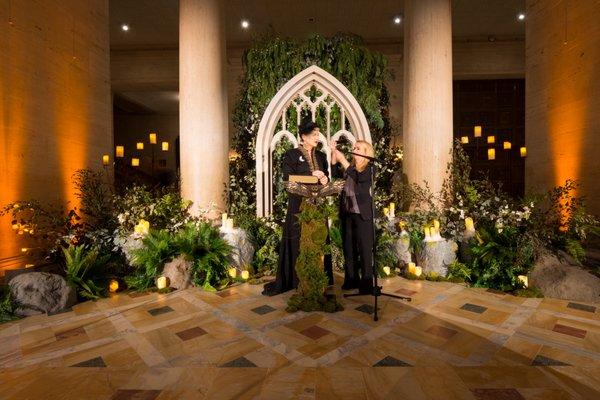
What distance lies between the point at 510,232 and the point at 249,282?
354 cm

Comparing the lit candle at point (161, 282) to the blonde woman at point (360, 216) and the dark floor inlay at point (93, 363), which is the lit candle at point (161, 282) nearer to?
the dark floor inlay at point (93, 363)

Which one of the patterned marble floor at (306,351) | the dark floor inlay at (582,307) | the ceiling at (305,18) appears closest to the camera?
the patterned marble floor at (306,351)

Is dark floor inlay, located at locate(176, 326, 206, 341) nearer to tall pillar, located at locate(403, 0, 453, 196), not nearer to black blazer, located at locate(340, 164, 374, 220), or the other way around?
black blazer, located at locate(340, 164, 374, 220)

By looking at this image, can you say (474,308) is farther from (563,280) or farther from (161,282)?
(161,282)

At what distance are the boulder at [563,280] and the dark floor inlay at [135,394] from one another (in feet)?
14.1

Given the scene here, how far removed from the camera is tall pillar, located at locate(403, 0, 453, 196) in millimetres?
5781

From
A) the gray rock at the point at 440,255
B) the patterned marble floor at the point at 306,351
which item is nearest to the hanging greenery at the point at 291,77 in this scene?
the gray rock at the point at 440,255

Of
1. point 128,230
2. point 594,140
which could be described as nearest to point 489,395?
point 594,140

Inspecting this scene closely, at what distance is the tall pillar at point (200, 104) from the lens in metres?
5.86

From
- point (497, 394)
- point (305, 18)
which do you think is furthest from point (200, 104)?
point (305, 18)

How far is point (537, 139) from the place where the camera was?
20.0 ft

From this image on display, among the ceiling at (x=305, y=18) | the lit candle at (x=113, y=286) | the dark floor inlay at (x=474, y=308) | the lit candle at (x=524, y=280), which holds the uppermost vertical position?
the ceiling at (x=305, y=18)

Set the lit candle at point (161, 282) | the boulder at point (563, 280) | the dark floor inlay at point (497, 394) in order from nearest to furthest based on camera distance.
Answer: the dark floor inlay at point (497, 394) → the boulder at point (563, 280) → the lit candle at point (161, 282)

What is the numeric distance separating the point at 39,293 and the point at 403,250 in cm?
468
